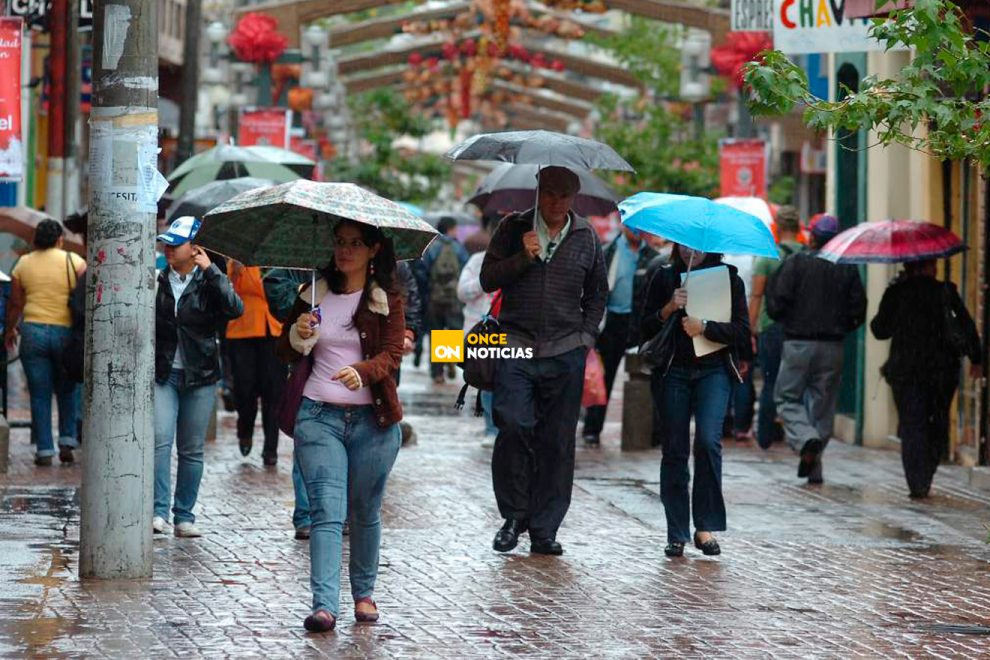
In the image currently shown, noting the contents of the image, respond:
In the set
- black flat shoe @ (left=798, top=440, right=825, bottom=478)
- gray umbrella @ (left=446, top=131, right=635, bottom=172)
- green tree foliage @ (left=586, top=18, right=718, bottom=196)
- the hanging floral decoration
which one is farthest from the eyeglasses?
the hanging floral decoration

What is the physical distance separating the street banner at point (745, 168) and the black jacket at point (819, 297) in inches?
366

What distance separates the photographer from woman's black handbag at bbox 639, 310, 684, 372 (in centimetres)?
A: 1083

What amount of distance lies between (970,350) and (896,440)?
13.5 feet

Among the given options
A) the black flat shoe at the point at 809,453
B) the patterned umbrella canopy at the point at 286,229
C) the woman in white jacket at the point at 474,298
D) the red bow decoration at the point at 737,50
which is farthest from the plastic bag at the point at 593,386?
the red bow decoration at the point at 737,50

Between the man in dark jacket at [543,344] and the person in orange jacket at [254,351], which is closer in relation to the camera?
the man in dark jacket at [543,344]

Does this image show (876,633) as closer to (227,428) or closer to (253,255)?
(253,255)

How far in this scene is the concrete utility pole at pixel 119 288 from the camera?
922cm

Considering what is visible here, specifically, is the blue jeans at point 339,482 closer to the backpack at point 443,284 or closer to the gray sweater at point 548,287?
the gray sweater at point 548,287

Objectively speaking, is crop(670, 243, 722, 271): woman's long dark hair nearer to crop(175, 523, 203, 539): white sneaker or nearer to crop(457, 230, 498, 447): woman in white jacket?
crop(175, 523, 203, 539): white sneaker

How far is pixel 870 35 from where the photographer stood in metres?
9.61

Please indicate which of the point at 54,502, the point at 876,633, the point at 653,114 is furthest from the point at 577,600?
the point at 653,114

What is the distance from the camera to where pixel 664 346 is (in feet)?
35.5

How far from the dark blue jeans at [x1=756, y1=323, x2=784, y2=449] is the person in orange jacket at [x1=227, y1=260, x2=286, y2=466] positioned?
462 centimetres

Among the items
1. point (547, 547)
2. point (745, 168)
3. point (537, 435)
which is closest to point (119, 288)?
point (537, 435)
